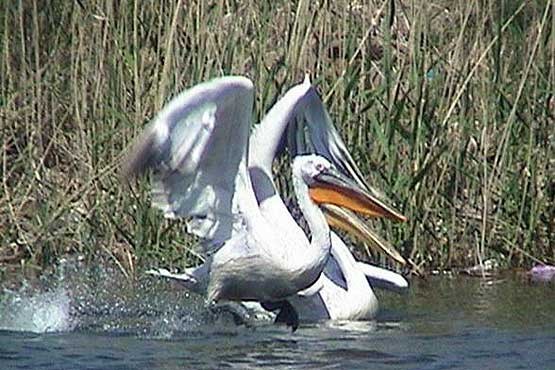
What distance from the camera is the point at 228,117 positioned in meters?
7.44

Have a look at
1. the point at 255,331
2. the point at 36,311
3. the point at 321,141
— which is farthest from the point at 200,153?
the point at 321,141

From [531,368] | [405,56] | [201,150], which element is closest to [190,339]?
[201,150]

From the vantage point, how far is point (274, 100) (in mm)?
8836

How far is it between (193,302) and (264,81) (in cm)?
122

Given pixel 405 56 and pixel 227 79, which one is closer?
pixel 227 79

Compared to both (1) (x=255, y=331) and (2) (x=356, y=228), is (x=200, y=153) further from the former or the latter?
(2) (x=356, y=228)

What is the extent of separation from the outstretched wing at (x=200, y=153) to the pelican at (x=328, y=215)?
0.79 feet

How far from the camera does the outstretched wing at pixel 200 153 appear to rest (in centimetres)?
716

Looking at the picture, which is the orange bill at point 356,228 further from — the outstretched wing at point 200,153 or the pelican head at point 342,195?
the outstretched wing at point 200,153

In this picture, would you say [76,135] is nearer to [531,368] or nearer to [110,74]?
Result: [110,74]

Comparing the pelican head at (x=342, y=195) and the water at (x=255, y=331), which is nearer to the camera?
the water at (x=255, y=331)

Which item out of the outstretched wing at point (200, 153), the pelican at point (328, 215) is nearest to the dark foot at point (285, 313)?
the pelican at point (328, 215)

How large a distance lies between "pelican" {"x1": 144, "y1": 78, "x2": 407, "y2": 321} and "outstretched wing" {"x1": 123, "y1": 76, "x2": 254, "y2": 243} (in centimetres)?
24

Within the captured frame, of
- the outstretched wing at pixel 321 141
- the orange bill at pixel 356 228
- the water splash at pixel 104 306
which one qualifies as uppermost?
the outstretched wing at pixel 321 141
